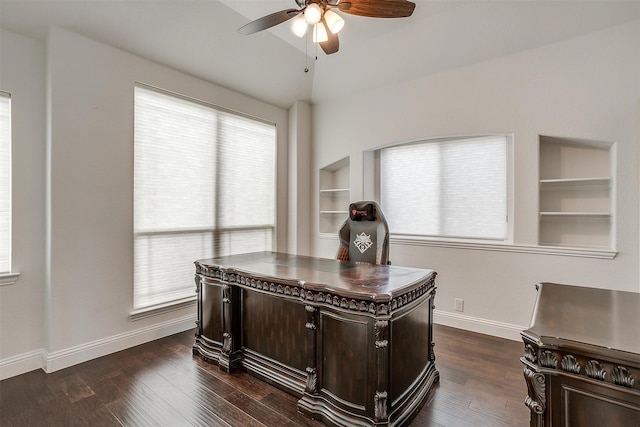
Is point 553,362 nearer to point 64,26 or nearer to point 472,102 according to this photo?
point 472,102

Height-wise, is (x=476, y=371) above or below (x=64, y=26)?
below

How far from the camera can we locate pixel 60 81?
8.25 ft

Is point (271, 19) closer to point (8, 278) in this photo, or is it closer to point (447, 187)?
point (447, 187)

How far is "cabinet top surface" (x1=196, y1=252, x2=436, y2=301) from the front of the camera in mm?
1815

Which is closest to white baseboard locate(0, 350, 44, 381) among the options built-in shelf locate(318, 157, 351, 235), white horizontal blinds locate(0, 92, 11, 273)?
white horizontal blinds locate(0, 92, 11, 273)

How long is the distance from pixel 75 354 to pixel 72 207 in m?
1.26

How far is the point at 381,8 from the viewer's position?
2.06 meters

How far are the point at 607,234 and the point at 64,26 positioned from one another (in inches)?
203

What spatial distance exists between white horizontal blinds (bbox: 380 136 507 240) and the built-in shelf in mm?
635

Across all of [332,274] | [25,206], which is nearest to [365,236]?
[332,274]

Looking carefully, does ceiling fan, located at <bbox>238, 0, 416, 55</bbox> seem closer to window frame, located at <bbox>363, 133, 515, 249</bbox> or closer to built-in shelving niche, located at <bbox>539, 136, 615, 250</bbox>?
window frame, located at <bbox>363, 133, 515, 249</bbox>

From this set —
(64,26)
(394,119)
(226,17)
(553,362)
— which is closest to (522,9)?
(394,119)

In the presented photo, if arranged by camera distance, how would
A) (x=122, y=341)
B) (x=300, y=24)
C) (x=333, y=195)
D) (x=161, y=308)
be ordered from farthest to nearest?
→ (x=333, y=195)
(x=161, y=308)
(x=122, y=341)
(x=300, y=24)

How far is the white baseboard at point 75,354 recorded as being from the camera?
244 centimetres
